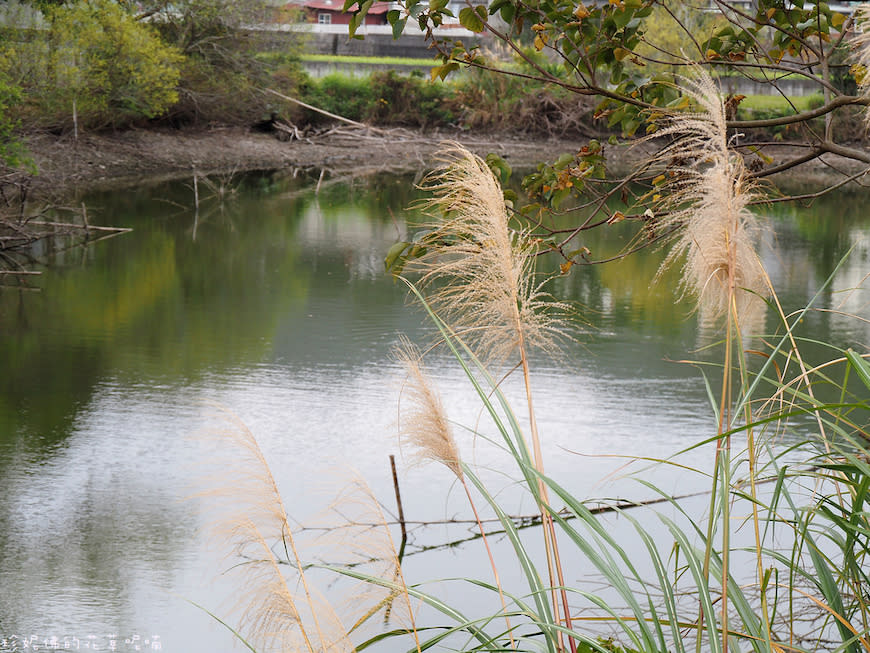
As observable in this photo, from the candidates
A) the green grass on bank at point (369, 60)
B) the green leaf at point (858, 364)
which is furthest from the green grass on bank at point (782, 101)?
the green leaf at point (858, 364)

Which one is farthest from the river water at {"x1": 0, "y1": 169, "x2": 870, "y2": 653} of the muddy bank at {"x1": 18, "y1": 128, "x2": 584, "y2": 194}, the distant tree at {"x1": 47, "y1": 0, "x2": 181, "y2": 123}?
the distant tree at {"x1": 47, "y1": 0, "x2": 181, "y2": 123}

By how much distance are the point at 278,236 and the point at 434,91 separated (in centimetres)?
1356

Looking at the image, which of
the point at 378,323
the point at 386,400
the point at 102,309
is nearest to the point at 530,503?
the point at 386,400

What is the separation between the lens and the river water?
3598mm

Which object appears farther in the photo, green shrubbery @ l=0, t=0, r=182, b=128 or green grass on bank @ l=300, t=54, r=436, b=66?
green grass on bank @ l=300, t=54, r=436, b=66

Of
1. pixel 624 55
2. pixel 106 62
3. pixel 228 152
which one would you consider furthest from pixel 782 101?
pixel 624 55

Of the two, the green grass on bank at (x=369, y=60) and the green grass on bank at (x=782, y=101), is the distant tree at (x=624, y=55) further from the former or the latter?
the green grass on bank at (x=369, y=60)

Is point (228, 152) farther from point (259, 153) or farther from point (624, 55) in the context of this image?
point (624, 55)

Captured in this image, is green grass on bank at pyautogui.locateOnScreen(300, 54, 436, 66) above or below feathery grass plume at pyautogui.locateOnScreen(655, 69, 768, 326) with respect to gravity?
above

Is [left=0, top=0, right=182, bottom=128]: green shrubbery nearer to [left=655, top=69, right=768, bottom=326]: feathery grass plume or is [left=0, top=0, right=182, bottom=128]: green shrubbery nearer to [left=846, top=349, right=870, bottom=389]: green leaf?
[left=655, top=69, right=768, bottom=326]: feathery grass plume

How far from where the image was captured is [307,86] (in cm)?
2434

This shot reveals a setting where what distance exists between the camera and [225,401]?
18.5ft

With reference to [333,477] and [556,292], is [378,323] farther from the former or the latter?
[333,477]

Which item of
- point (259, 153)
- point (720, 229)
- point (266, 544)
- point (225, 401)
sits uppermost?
point (720, 229)
